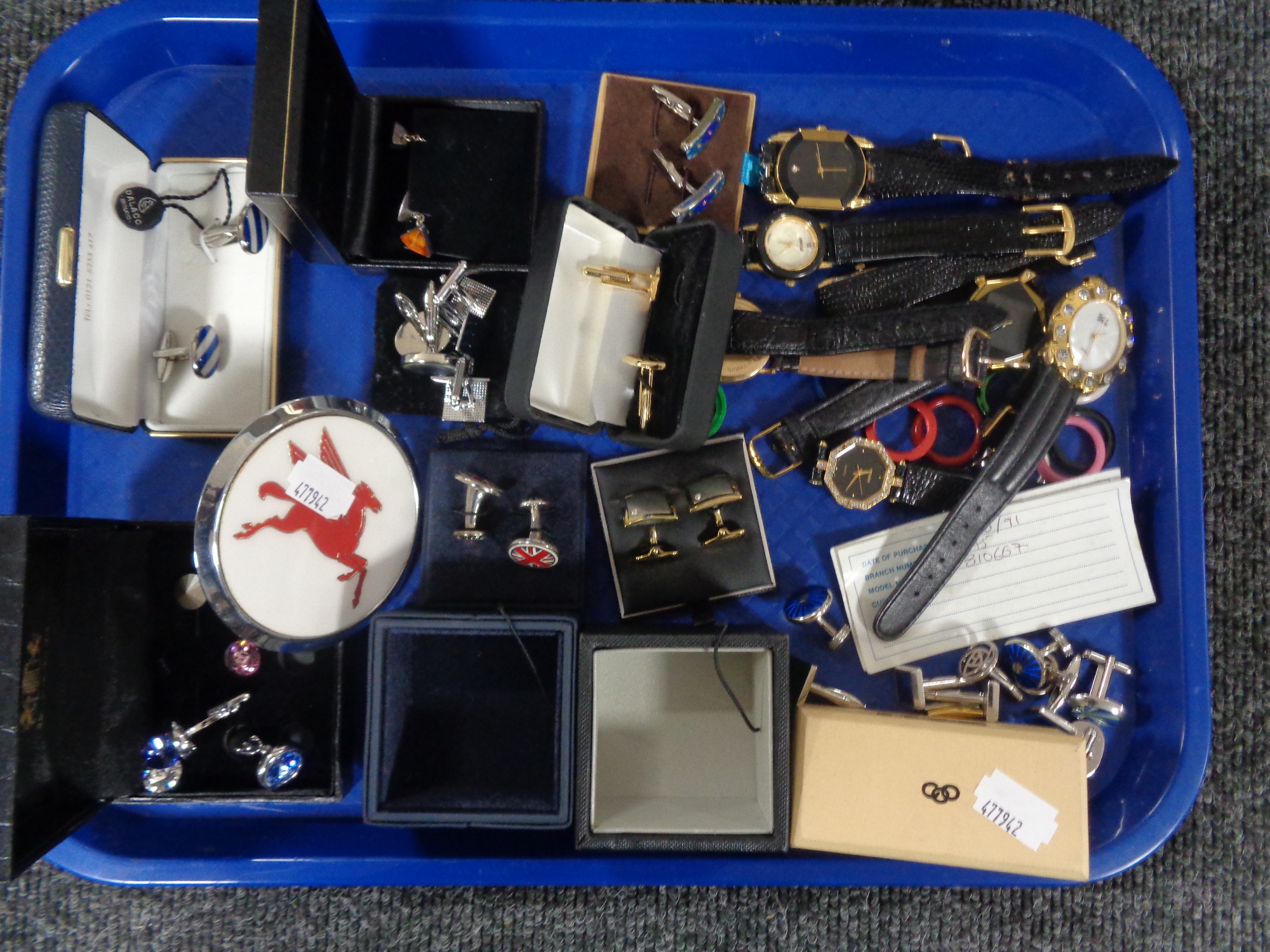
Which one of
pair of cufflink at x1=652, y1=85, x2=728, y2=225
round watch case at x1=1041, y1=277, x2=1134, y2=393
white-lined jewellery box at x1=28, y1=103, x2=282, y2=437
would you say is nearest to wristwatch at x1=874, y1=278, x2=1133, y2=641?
round watch case at x1=1041, y1=277, x2=1134, y2=393

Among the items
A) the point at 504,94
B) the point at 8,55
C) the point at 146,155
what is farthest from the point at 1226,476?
the point at 8,55

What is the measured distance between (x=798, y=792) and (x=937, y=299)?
650 millimetres

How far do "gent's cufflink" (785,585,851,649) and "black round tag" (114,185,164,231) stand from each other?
3.05 ft

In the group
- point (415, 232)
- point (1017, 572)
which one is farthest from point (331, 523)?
point (1017, 572)

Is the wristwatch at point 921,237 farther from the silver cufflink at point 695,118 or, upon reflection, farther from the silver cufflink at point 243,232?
the silver cufflink at point 243,232

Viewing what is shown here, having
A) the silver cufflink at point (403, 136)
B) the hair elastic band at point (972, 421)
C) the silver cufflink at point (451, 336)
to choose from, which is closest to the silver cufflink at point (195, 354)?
the silver cufflink at point (451, 336)

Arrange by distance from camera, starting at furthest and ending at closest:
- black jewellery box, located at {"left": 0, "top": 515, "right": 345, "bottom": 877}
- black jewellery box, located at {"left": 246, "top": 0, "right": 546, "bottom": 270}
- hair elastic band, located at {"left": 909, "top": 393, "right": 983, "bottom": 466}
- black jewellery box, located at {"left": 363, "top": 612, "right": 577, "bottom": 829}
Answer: hair elastic band, located at {"left": 909, "top": 393, "right": 983, "bottom": 466} → black jewellery box, located at {"left": 246, "top": 0, "right": 546, "bottom": 270} → black jewellery box, located at {"left": 363, "top": 612, "right": 577, "bottom": 829} → black jewellery box, located at {"left": 0, "top": 515, "right": 345, "bottom": 877}

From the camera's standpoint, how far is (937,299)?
106 centimetres

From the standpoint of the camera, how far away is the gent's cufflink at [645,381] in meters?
0.92

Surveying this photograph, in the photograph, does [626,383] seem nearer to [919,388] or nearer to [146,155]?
[919,388]

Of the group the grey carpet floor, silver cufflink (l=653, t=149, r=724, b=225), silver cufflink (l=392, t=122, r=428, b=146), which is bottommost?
the grey carpet floor

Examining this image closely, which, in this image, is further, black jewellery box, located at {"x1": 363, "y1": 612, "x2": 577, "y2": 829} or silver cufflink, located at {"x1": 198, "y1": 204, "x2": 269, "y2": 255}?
silver cufflink, located at {"x1": 198, "y1": 204, "x2": 269, "y2": 255}

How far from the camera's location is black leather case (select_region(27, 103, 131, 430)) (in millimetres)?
881

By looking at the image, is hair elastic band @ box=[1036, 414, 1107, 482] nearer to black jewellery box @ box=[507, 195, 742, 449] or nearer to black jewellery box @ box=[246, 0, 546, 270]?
black jewellery box @ box=[507, 195, 742, 449]
